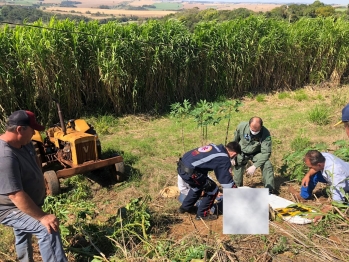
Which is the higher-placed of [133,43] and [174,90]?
[133,43]

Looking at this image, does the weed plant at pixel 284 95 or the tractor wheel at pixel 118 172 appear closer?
the tractor wheel at pixel 118 172

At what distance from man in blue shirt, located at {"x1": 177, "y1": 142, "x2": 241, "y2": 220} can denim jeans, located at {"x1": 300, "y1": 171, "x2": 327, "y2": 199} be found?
1.11 metres

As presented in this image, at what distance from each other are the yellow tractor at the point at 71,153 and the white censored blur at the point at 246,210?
3013mm

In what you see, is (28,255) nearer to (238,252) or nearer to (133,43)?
(238,252)

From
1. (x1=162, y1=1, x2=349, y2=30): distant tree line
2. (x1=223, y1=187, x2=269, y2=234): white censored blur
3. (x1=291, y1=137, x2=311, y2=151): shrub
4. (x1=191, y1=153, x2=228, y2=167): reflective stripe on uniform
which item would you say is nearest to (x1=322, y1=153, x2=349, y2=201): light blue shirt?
(x1=191, y1=153, x2=228, y2=167): reflective stripe on uniform

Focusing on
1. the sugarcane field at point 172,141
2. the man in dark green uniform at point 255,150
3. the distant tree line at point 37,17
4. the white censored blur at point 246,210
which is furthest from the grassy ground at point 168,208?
the distant tree line at point 37,17

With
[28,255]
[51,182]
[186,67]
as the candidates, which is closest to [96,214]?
[51,182]

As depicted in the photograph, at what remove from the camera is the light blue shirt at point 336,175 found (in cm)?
386

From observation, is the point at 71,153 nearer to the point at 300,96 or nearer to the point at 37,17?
the point at 300,96

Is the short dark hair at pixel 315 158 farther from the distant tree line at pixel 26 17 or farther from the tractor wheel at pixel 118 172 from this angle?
the distant tree line at pixel 26 17

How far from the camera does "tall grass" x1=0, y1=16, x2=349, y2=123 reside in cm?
747

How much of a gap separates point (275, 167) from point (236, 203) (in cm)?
371

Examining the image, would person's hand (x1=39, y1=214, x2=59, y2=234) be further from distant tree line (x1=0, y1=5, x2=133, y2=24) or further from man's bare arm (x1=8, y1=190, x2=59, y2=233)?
distant tree line (x1=0, y1=5, x2=133, y2=24)

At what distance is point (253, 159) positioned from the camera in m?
5.19
